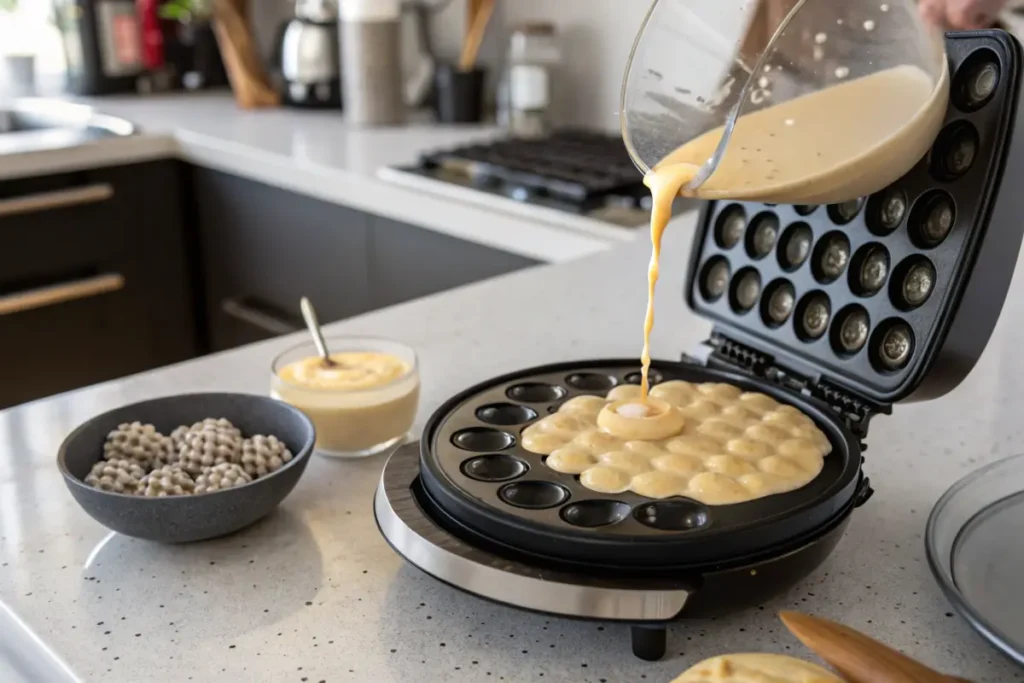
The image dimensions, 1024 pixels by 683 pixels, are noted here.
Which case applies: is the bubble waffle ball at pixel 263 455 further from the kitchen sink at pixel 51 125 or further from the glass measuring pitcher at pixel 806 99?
the kitchen sink at pixel 51 125

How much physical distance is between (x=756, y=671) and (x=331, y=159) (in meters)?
1.71

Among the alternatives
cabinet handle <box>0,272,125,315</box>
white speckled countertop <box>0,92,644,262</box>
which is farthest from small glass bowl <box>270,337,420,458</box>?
cabinet handle <box>0,272,125,315</box>

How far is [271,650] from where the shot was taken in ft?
2.13

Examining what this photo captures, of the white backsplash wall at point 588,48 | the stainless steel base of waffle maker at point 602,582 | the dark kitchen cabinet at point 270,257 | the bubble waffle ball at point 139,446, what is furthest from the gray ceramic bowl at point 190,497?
the white backsplash wall at point 588,48

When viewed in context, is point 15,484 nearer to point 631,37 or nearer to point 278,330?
point 278,330

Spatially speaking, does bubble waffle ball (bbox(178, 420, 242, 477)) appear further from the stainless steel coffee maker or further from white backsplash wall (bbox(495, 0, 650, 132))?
the stainless steel coffee maker

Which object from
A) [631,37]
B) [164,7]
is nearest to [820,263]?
[631,37]

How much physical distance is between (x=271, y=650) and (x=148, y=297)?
192 centimetres

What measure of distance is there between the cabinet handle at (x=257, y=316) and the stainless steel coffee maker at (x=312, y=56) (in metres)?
0.56

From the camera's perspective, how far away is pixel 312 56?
2602 millimetres

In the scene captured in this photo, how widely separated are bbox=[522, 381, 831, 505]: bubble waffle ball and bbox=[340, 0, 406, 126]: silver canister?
173 centimetres

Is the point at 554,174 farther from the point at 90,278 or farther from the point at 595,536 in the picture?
the point at 595,536

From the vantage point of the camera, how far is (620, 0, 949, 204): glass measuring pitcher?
73 cm

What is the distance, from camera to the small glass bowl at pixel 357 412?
0.89 meters
